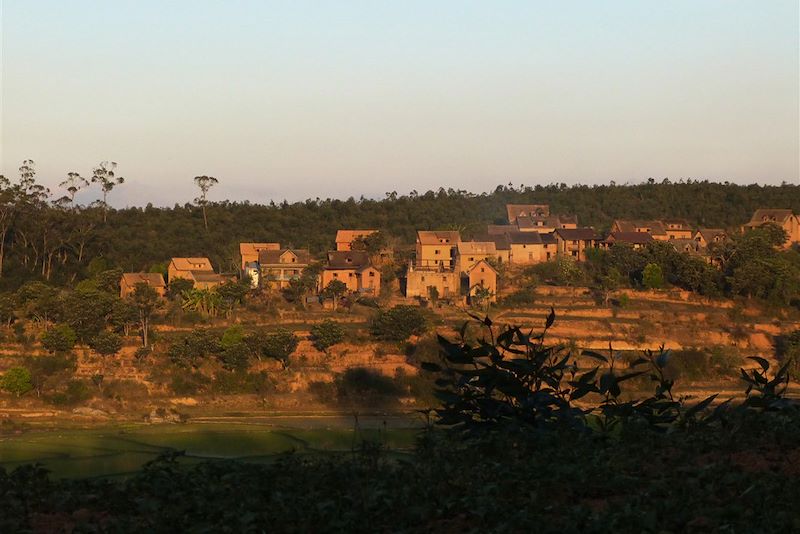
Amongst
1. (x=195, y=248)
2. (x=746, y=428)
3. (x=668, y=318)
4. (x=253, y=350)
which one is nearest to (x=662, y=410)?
(x=746, y=428)

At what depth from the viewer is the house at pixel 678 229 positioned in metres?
63.9

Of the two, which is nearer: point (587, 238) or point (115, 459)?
point (115, 459)

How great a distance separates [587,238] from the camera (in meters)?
59.2

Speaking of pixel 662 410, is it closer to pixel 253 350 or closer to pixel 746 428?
pixel 746 428

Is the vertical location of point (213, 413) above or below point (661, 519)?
below

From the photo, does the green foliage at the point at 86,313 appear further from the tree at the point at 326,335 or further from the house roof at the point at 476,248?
the house roof at the point at 476,248

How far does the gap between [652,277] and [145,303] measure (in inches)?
905

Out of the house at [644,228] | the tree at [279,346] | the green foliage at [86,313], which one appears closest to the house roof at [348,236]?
the house at [644,228]

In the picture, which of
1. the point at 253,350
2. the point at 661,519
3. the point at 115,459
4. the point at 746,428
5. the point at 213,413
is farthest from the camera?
the point at 253,350

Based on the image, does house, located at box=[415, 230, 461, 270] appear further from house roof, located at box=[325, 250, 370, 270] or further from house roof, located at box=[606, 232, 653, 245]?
house roof, located at box=[606, 232, 653, 245]

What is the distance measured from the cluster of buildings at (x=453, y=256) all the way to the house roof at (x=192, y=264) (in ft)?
0.17

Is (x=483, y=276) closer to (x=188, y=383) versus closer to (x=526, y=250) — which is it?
(x=526, y=250)

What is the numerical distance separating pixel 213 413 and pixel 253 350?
4.17 metres

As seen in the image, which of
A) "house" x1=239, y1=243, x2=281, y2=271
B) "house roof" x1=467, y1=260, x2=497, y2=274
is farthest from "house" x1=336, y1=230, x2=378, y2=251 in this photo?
"house roof" x1=467, y1=260, x2=497, y2=274
